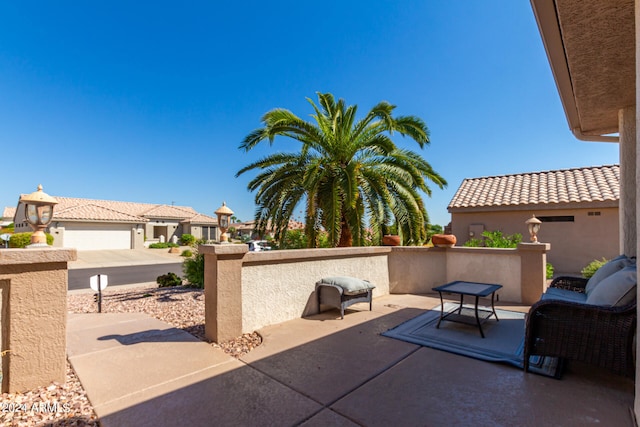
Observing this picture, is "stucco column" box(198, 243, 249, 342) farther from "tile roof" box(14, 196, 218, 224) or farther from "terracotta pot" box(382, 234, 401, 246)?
"tile roof" box(14, 196, 218, 224)

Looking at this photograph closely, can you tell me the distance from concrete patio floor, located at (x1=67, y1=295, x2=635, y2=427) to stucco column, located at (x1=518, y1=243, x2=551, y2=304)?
3.59 meters

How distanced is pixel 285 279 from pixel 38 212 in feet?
11.7

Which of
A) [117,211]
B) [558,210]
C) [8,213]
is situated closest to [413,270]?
A: [558,210]

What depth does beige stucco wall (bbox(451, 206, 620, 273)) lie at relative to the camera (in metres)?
10.5

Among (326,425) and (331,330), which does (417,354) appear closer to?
(331,330)

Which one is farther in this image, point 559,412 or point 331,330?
point 331,330

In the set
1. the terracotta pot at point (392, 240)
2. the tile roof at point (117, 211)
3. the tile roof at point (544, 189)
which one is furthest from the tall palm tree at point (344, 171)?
the tile roof at point (117, 211)

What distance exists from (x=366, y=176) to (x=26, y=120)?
17.5m

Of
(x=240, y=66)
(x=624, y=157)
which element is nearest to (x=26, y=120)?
(x=240, y=66)

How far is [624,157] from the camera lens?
18.4ft

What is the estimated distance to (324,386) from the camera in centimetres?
310

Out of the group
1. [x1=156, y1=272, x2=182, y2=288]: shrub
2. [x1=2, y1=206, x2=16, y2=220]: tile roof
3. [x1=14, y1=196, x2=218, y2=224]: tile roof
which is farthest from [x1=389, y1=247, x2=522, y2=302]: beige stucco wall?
[x1=2, y1=206, x2=16, y2=220]: tile roof

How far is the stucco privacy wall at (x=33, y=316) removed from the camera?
9.19 ft

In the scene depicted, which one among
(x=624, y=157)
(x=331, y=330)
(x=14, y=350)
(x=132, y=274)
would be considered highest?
(x=624, y=157)
